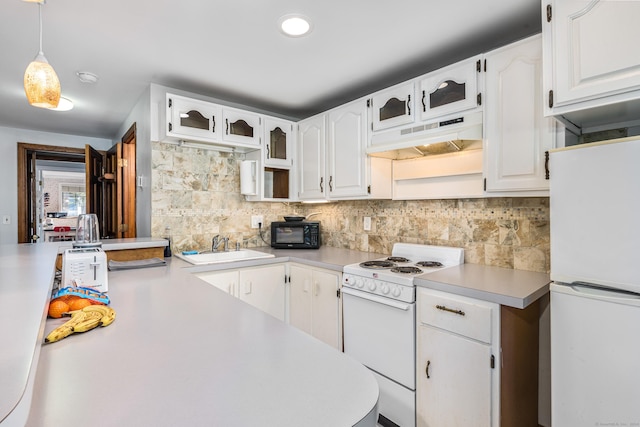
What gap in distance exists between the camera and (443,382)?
1588mm

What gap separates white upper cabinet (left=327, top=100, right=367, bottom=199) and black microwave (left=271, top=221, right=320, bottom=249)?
429mm

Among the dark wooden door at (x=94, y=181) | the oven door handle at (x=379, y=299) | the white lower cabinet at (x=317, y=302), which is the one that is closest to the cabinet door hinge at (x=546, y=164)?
the oven door handle at (x=379, y=299)

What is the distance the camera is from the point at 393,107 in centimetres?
226

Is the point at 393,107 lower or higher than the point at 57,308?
higher

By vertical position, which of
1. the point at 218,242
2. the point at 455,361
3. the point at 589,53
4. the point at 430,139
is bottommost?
the point at 455,361

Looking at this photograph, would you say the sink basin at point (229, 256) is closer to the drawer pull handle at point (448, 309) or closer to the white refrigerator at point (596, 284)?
the drawer pull handle at point (448, 309)

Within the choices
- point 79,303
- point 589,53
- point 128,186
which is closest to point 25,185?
point 128,186

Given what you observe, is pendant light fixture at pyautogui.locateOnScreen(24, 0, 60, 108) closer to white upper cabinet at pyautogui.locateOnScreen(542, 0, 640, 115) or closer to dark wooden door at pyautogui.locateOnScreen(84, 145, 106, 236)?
white upper cabinet at pyautogui.locateOnScreen(542, 0, 640, 115)

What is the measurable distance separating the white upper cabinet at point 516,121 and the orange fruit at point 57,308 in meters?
2.05

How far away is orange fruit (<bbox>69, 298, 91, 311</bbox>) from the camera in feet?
3.68

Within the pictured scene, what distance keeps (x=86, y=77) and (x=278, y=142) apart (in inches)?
62.4

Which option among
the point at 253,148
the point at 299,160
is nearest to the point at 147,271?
the point at 253,148

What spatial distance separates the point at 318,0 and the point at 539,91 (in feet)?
3.95

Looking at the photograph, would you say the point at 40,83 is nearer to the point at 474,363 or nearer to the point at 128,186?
the point at 128,186
